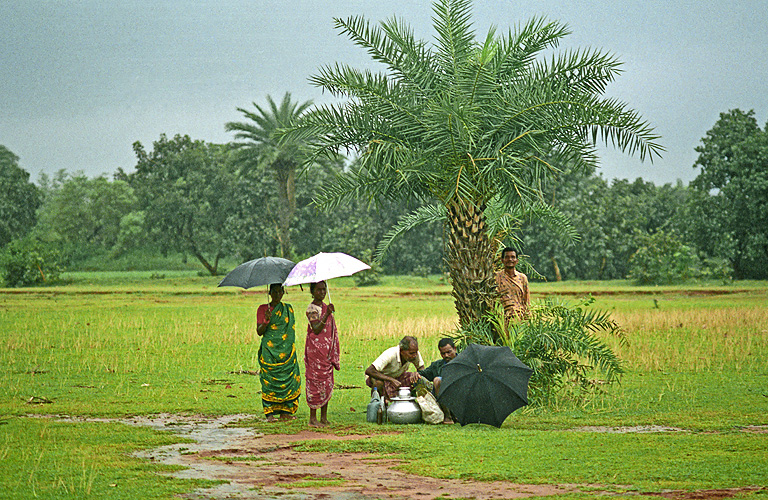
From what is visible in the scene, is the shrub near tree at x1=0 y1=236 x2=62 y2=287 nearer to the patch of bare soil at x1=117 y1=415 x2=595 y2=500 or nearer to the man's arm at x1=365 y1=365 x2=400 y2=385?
the patch of bare soil at x1=117 y1=415 x2=595 y2=500

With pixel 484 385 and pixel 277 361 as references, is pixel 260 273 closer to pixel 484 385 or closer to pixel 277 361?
pixel 277 361

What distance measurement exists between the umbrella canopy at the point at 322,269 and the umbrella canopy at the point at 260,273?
0.30 metres

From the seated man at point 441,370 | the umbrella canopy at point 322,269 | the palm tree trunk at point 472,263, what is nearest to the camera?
the umbrella canopy at point 322,269

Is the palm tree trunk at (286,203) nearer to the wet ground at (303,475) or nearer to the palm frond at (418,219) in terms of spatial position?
the palm frond at (418,219)

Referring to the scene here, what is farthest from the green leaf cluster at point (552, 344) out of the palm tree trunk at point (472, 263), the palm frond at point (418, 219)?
the palm frond at point (418, 219)

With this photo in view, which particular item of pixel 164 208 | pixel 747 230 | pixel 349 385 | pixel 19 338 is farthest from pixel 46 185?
pixel 349 385

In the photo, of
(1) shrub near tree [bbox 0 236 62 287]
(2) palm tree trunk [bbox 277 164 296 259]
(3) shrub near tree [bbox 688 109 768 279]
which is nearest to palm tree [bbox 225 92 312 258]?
(2) palm tree trunk [bbox 277 164 296 259]

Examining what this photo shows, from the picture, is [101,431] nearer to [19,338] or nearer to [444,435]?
[444,435]

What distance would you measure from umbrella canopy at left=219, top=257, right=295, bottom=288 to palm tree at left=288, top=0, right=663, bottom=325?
2624mm

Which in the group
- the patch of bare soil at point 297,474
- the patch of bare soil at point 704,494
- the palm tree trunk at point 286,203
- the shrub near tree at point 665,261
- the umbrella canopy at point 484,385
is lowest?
the patch of bare soil at point 297,474

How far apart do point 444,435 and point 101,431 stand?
4.05 m

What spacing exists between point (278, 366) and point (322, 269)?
5.21ft

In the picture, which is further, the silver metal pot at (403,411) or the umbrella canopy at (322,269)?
→ the silver metal pot at (403,411)

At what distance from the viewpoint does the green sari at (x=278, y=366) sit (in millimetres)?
11344
